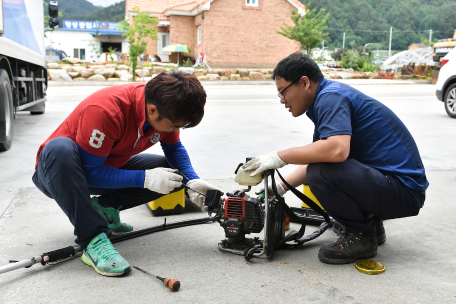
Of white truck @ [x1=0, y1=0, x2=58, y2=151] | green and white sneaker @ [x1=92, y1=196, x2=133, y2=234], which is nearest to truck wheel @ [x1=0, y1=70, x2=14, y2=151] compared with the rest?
white truck @ [x1=0, y1=0, x2=58, y2=151]

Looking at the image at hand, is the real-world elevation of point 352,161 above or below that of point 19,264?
above

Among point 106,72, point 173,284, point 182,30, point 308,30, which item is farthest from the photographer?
point 182,30

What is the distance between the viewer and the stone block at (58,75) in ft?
68.6

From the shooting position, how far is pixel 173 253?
2.74 m

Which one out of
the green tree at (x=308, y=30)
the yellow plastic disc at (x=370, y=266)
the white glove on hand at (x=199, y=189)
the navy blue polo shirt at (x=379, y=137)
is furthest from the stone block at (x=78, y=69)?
the yellow plastic disc at (x=370, y=266)

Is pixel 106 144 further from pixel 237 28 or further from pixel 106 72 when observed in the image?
pixel 237 28

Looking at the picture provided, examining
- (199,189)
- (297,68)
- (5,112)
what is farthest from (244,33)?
(297,68)

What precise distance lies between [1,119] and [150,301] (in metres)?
4.34

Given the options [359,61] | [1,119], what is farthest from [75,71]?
[359,61]

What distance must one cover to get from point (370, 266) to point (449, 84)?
818 cm

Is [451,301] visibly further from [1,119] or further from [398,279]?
[1,119]

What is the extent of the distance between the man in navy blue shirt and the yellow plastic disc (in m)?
0.06

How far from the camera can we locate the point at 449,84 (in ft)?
30.2

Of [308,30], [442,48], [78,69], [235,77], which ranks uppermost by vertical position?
[308,30]
